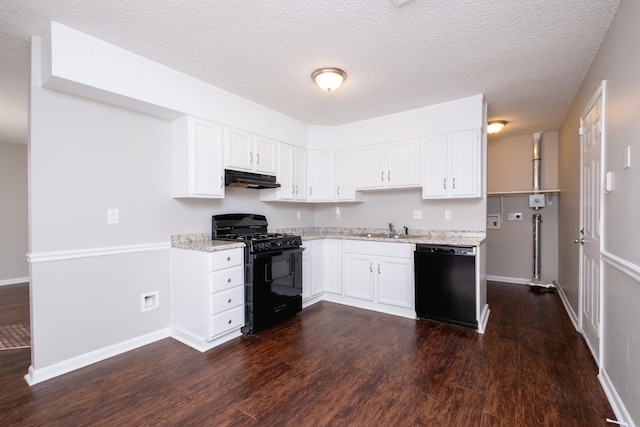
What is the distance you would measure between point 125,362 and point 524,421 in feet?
9.39

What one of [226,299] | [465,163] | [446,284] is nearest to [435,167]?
[465,163]

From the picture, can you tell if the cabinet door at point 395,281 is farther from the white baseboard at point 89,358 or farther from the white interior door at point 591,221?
the white baseboard at point 89,358

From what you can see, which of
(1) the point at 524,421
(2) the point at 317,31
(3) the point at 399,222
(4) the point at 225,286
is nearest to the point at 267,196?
(4) the point at 225,286

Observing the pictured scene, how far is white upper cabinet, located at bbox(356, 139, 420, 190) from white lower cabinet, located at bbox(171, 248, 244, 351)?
6.66ft

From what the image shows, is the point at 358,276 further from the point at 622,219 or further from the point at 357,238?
the point at 622,219

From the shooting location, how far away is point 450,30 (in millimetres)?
2121

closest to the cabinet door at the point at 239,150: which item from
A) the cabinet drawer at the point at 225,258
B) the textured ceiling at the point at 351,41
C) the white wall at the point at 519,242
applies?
the textured ceiling at the point at 351,41

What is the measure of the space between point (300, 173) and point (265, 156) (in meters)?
0.71

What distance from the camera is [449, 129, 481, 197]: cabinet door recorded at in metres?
3.33

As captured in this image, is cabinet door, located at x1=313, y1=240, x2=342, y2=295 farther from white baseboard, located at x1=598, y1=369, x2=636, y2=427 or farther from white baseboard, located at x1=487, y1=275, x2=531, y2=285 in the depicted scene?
white baseboard, located at x1=487, y1=275, x2=531, y2=285

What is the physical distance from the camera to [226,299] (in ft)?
9.22

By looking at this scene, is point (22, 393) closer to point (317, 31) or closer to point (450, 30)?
point (317, 31)

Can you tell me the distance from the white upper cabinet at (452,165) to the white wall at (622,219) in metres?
1.15

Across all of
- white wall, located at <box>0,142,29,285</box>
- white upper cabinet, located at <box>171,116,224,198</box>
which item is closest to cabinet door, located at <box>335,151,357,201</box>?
white upper cabinet, located at <box>171,116,224,198</box>
